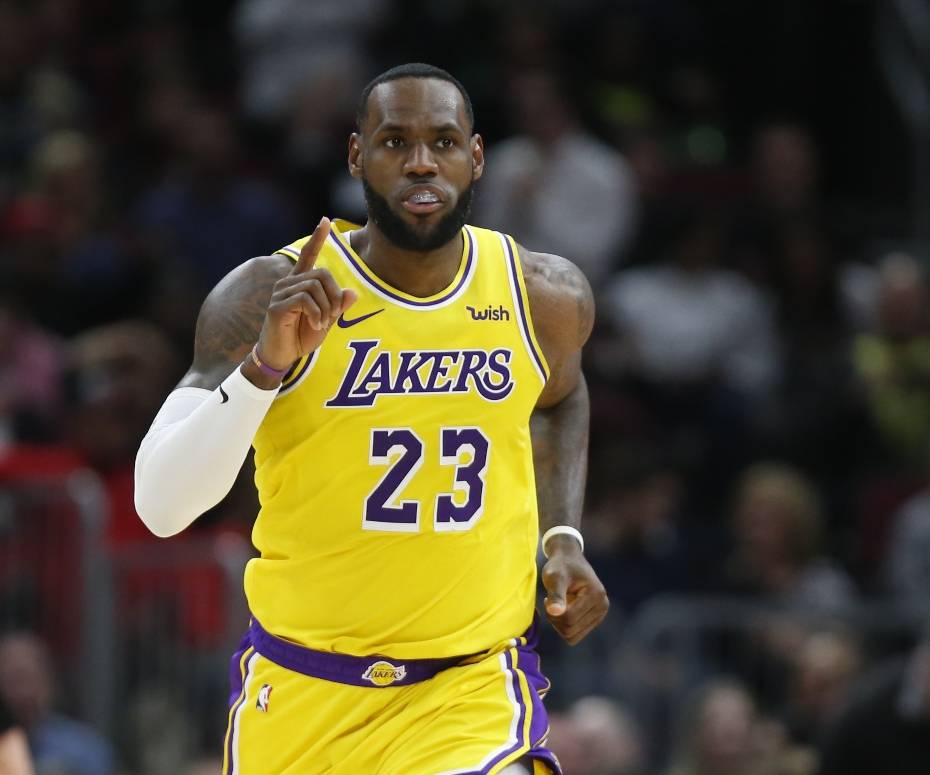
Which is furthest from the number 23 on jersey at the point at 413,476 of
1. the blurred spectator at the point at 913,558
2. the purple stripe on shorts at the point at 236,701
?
the blurred spectator at the point at 913,558

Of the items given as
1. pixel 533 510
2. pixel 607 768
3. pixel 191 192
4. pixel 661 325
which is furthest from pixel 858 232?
pixel 533 510

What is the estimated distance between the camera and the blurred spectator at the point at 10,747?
5.77m

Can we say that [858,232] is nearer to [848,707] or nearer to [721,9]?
[721,9]

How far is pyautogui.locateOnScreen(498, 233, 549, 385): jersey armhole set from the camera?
5359 mm

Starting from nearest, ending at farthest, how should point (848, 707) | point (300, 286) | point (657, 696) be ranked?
point (300, 286), point (848, 707), point (657, 696)

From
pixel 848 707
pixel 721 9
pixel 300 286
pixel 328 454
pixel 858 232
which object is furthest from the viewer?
pixel 721 9

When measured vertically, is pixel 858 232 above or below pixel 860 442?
above

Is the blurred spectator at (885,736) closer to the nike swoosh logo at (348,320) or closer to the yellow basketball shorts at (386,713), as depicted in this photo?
the yellow basketball shorts at (386,713)

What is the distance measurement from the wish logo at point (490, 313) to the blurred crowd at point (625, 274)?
295 cm

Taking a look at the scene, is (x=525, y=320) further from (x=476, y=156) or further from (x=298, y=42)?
(x=298, y=42)

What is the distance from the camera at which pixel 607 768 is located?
28.8ft

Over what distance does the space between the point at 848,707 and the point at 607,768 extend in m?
1.57

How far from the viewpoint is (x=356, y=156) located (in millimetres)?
5297

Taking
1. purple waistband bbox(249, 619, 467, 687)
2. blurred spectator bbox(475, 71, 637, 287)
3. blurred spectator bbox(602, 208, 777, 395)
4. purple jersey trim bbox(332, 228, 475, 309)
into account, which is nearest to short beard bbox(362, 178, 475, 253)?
purple jersey trim bbox(332, 228, 475, 309)
